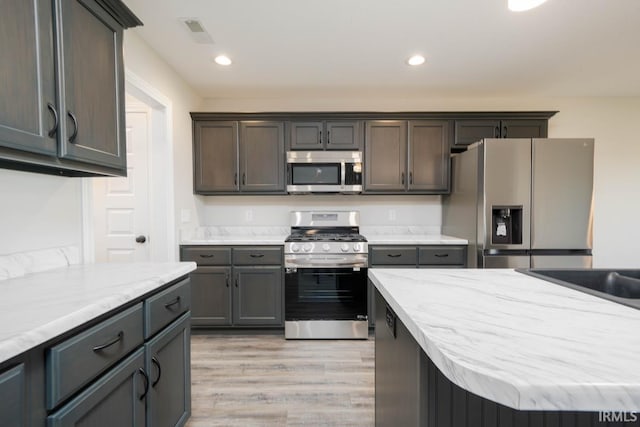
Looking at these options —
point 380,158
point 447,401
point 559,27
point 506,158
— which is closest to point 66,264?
point 447,401

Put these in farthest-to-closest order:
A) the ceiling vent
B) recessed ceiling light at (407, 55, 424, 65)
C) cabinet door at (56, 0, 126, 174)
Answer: recessed ceiling light at (407, 55, 424, 65)
the ceiling vent
cabinet door at (56, 0, 126, 174)

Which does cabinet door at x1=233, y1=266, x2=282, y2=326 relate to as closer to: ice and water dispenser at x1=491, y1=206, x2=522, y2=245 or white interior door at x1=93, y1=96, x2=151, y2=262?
white interior door at x1=93, y1=96, x2=151, y2=262

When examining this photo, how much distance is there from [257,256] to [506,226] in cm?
226

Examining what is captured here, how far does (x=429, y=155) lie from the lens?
3.03m

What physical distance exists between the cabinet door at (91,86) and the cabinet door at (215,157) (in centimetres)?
154

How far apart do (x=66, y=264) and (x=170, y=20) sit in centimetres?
164

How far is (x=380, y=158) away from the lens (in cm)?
304

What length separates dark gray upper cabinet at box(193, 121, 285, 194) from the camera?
9.88 ft

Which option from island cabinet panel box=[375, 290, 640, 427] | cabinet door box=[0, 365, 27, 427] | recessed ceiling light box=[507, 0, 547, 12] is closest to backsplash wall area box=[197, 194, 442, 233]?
recessed ceiling light box=[507, 0, 547, 12]

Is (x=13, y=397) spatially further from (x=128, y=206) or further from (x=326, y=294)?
(x=128, y=206)

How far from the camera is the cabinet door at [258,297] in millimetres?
2746

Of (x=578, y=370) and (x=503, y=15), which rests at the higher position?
(x=503, y=15)

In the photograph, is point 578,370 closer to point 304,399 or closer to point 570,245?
point 304,399

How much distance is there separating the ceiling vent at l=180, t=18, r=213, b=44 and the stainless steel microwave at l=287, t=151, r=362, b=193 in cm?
118
